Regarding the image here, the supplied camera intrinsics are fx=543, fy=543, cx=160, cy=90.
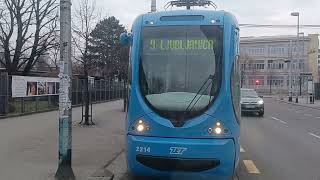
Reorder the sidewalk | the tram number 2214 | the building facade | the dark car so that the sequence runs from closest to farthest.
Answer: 1. the tram number 2214
2. the sidewalk
3. the dark car
4. the building facade

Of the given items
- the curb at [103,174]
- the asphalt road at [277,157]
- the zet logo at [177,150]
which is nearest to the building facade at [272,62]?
the asphalt road at [277,157]

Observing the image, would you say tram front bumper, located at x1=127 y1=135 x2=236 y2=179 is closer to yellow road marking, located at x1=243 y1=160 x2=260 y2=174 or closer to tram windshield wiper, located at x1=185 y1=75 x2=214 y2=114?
tram windshield wiper, located at x1=185 y1=75 x2=214 y2=114

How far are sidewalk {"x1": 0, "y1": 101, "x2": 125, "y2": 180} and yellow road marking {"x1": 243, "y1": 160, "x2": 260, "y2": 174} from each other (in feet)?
9.75

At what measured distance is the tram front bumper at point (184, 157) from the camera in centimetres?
850

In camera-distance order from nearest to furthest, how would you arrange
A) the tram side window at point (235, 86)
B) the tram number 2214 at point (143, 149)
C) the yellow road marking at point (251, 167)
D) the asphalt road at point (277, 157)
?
the tram number 2214 at point (143, 149), the tram side window at point (235, 86), the asphalt road at point (277, 157), the yellow road marking at point (251, 167)

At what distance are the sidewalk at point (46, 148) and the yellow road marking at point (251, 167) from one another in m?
2.97

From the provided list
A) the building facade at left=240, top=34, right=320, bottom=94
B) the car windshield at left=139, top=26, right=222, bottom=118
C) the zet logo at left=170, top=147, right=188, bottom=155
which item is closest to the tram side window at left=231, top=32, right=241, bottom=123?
the car windshield at left=139, top=26, right=222, bottom=118

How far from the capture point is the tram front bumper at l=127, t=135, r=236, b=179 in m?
8.50

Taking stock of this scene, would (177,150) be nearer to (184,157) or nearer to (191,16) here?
(184,157)

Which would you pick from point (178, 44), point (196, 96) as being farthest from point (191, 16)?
point (196, 96)

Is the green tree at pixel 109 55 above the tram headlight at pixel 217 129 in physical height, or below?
above

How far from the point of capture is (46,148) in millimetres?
13336

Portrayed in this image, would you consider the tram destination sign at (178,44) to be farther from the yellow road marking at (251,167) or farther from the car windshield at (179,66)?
the yellow road marking at (251,167)

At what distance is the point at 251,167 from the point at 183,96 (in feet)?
10.8
